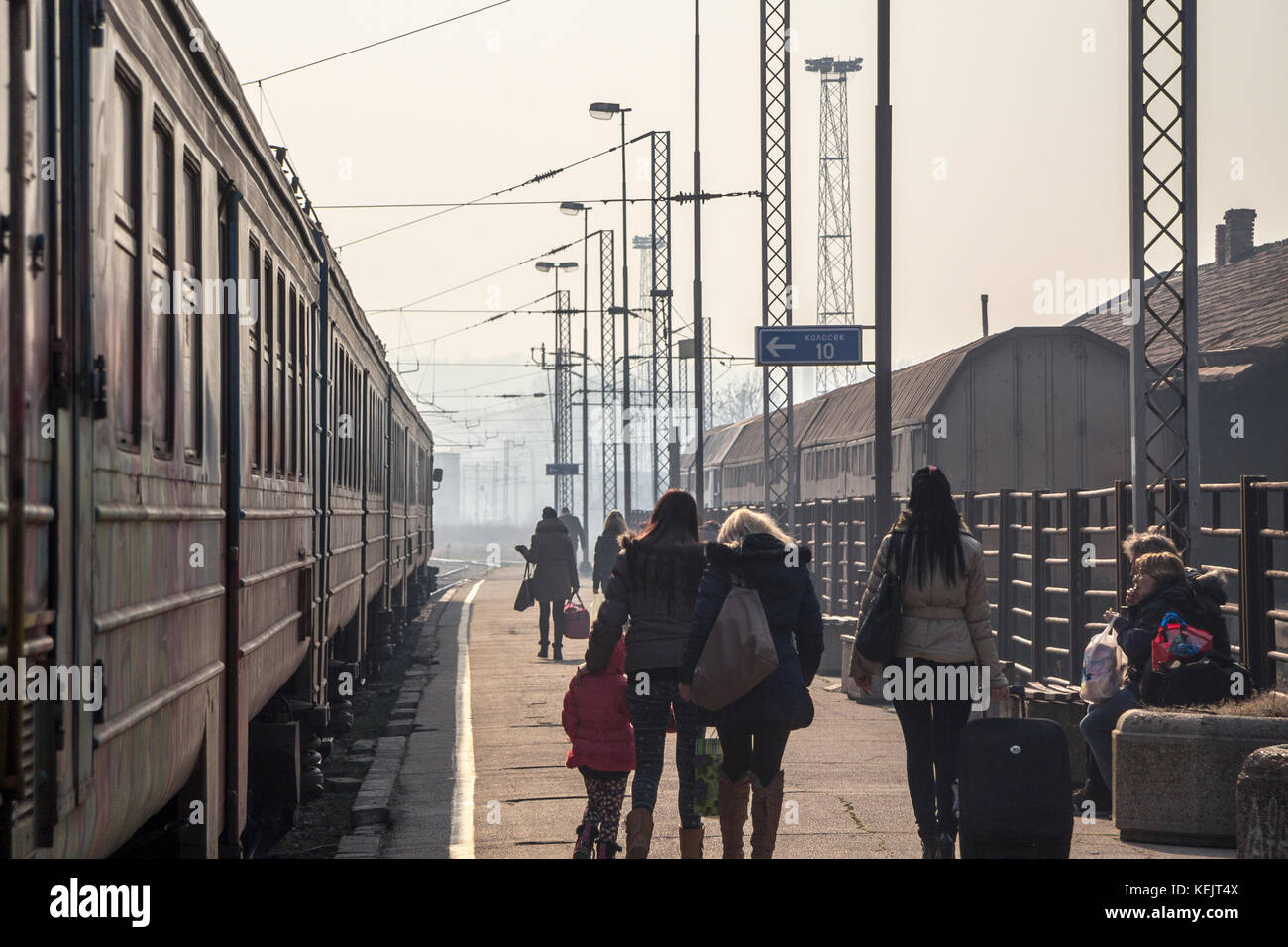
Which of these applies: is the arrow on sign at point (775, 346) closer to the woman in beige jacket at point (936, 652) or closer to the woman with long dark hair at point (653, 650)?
the woman in beige jacket at point (936, 652)

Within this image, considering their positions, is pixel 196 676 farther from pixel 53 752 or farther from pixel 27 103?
pixel 27 103

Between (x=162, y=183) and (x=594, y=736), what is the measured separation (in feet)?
10.7

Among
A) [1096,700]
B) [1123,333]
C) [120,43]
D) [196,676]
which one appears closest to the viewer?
[120,43]

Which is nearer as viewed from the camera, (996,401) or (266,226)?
(266,226)

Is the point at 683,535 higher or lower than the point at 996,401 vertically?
lower

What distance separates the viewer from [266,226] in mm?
7867

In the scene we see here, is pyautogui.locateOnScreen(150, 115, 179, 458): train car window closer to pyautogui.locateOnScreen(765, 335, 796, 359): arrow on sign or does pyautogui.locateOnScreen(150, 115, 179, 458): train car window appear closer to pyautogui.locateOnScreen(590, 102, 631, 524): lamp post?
pyautogui.locateOnScreen(765, 335, 796, 359): arrow on sign

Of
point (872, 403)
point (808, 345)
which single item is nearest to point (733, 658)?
point (808, 345)

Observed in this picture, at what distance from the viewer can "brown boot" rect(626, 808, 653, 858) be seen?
291 inches

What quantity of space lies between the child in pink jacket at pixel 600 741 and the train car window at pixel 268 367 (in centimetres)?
170

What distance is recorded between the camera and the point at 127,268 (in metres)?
4.75
